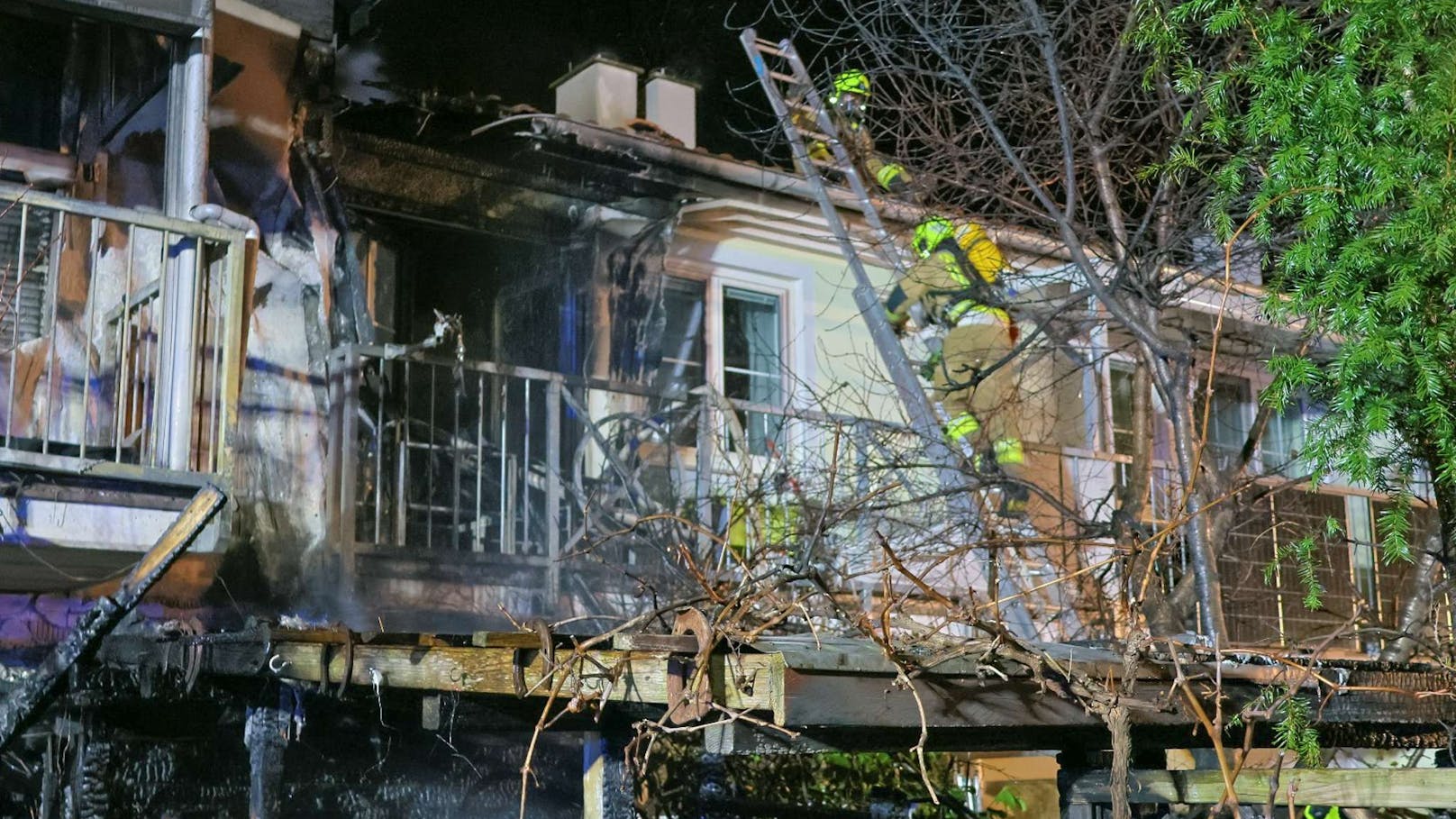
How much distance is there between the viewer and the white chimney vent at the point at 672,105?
40.2ft

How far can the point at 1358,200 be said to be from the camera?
16.6 feet

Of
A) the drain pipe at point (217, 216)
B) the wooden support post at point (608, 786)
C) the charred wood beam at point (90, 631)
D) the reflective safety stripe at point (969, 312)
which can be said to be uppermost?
the reflective safety stripe at point (969, 312)

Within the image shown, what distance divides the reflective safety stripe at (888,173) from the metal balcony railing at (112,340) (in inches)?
173

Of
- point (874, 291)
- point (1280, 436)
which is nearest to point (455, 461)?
point (874, 291)

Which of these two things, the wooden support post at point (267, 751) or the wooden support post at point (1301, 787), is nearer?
the wooden support post at point (1301, 787)

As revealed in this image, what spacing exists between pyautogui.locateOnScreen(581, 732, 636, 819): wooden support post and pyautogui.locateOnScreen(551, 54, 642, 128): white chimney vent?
725 centimetres

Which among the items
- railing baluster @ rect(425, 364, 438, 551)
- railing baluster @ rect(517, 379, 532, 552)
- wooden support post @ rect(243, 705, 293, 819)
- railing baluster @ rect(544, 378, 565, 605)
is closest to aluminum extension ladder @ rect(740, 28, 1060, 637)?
railing baluster @ rect(544, 378, 565, 605)

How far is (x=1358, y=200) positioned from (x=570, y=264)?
697cm

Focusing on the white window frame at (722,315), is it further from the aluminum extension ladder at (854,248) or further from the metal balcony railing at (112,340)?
the metal balcony railing at (112,340)

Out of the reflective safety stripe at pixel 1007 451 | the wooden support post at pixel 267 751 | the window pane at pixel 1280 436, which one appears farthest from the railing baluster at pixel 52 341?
the window pane at pixel 1280 436

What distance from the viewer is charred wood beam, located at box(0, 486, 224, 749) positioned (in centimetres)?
585

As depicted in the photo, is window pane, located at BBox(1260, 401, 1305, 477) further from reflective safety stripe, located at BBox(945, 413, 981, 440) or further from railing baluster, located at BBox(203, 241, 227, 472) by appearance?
railing baluster, located at BBox(203, 241, 227, 472)

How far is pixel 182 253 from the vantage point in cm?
672

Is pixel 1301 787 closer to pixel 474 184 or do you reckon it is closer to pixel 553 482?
pixel 553 482
